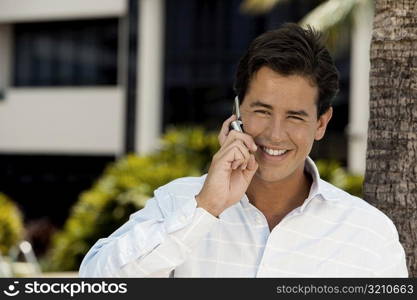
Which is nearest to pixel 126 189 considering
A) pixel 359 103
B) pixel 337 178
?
pixel 337 178

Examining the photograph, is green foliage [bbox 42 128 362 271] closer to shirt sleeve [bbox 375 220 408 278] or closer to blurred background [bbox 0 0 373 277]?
blurred background [bbox 0 0 373 277]

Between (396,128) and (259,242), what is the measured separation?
119cm

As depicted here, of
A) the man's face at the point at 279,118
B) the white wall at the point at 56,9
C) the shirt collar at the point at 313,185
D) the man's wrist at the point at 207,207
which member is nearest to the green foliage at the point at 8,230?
the white wall at the point at 56,9

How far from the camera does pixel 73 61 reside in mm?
21688

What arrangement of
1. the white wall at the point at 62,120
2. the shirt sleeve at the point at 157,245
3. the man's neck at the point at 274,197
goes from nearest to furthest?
the shirt sleeve at the point at 157,245, the man's neck at the point at 274,197, the white wall at the point at 62,120

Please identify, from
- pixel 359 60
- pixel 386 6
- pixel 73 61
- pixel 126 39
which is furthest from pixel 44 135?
pixel 386 6

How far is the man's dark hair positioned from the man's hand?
0.23 meters

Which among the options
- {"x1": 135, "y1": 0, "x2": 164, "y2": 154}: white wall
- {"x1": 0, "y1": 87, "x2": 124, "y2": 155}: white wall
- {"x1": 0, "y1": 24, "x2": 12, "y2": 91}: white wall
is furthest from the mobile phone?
{"x1": 0, "y1": 24, "x2": 12, "y2": 91}: white wall

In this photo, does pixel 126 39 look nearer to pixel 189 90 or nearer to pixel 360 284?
pixel 189 90

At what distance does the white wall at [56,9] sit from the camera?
20406mm

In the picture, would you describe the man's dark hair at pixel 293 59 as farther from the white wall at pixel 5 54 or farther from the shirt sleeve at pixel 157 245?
the white wall at pixel 5 54

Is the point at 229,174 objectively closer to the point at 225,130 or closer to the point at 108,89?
the point at 225,130

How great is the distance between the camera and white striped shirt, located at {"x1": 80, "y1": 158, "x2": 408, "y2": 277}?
235 centimetres

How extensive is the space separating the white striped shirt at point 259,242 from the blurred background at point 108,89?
11.1 metres
